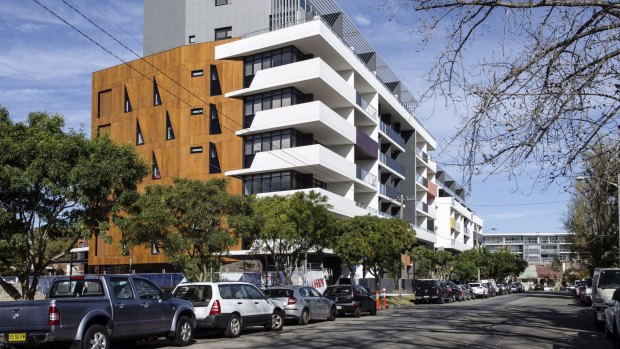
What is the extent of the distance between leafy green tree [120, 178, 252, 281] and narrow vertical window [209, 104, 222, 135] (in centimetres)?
2152

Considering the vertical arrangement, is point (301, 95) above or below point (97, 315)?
above

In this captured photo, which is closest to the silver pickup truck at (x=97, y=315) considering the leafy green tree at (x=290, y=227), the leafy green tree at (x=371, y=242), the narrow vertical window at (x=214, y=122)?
the leafy green tree at (x=290, y=227)

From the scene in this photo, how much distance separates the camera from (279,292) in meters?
24.2

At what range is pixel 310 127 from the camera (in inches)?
1790

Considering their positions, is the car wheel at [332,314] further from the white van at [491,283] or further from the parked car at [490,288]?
the white van at [491,283]

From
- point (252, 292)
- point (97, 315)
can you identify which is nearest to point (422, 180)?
point (252, 292)

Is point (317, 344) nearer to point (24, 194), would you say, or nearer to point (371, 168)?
point (24, 194)

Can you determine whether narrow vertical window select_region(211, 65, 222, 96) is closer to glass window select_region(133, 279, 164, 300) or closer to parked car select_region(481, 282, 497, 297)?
glass window select_region(133, 279, 164, 300)

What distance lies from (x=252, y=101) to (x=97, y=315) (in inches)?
1373

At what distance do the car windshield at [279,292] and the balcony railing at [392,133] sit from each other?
3595 cm

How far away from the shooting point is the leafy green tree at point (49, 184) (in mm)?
17766

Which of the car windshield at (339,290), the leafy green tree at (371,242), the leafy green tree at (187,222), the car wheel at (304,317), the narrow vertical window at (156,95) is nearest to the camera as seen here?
the car wheel at (304,317)

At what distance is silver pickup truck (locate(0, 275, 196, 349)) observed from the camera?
1244 centimetres

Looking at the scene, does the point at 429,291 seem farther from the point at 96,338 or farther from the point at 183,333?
the point at 96,338
